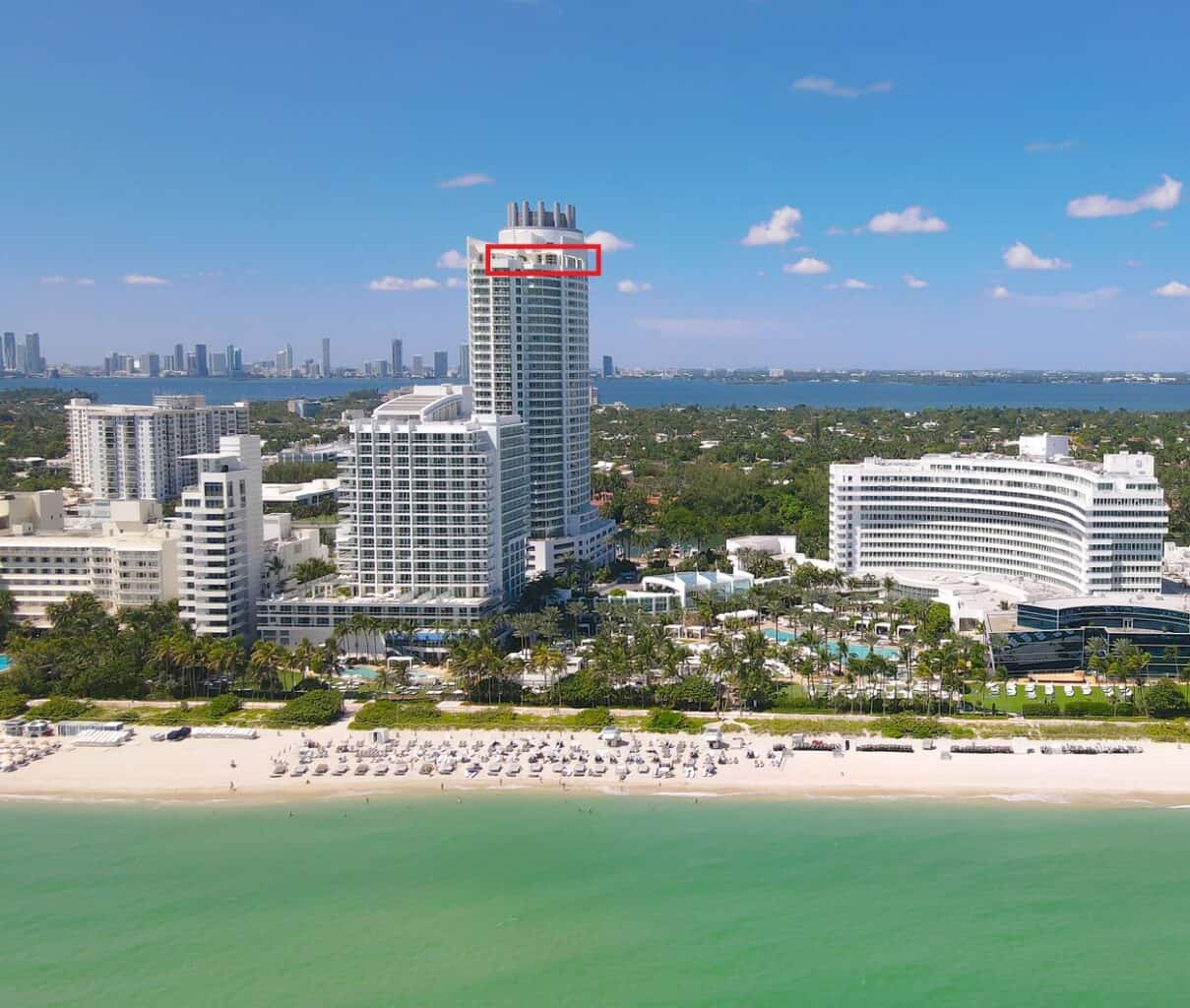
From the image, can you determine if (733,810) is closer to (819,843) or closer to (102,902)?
(819,843)

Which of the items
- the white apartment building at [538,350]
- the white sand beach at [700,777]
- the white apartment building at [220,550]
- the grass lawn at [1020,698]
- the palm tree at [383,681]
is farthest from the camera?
the white apartment building at [538,350]

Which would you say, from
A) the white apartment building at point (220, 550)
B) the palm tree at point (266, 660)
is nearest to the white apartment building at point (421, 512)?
the white apartment building at point (220, 550)

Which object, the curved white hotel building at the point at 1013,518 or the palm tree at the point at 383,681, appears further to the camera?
the curved white hotel building at the point at 1013,518

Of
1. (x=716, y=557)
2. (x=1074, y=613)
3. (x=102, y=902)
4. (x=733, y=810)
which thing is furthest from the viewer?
(x=716, y=557)

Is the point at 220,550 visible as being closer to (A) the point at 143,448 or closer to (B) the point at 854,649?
(B) the point at 854,649

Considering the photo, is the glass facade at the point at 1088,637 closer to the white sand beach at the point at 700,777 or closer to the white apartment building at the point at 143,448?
the white sand beach at the point at 700,777

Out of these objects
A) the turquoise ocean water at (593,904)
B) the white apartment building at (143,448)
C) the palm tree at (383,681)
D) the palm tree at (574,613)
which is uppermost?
the white apartment building at (143,448)

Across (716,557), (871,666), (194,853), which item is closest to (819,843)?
(871,666)
